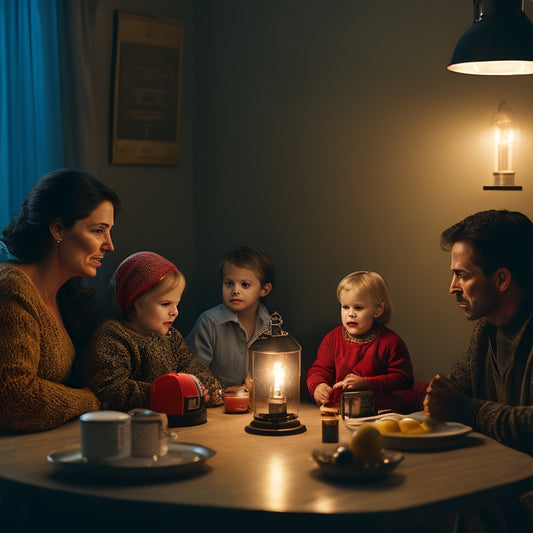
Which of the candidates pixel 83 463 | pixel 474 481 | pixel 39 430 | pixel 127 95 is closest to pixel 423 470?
pixel 474 481

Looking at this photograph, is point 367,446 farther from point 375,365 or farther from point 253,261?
point 253,261

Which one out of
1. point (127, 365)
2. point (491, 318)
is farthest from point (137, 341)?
point (491, 318)

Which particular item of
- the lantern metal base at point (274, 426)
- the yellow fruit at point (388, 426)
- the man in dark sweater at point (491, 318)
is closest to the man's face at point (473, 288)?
the man in dark sweater at point (491, 318)

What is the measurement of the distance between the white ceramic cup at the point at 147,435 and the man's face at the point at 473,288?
1.10m

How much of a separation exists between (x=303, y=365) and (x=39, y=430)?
4.62ft

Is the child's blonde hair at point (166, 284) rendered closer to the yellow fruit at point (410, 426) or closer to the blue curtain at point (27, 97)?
the blue curtain at point (27, 97)

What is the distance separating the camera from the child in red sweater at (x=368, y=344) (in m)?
3.03

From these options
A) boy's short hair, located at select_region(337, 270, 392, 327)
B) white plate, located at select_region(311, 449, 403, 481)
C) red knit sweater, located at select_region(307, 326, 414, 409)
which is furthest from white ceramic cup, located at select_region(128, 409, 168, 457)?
boy's short hair, located at select_region(337, 270, 392, 327)

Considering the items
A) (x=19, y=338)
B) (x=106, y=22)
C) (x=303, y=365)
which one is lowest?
(x=303, y=365)

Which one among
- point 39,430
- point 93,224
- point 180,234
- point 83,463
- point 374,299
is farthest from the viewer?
point 180,234

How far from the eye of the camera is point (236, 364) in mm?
3402

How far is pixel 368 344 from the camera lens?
10.2 ft

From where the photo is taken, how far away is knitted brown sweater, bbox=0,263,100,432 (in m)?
2.32

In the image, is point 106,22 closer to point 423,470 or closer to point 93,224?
point 93,224
